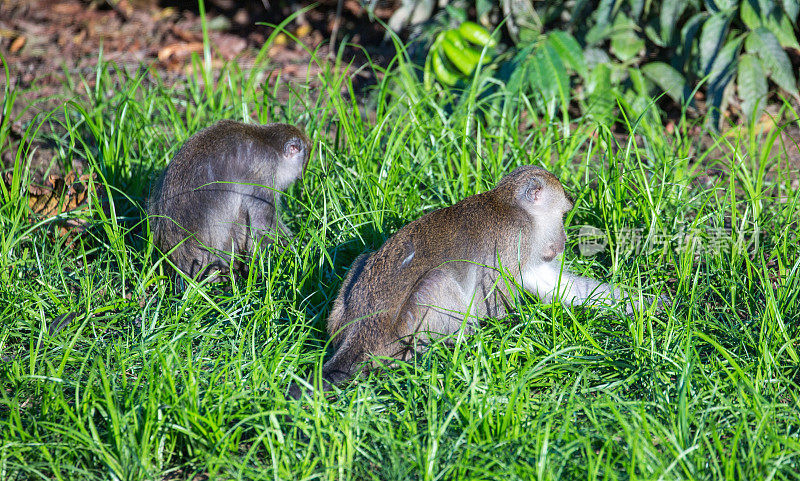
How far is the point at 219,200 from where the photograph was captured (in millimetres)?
4094

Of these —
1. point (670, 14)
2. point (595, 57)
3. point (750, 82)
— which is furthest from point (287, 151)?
point (750, 82)

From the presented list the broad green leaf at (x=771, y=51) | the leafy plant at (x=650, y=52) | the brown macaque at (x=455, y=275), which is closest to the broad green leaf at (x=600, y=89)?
the leafy plant at (x=650, y=52)

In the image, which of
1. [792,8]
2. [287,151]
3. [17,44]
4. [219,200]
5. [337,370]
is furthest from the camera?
[17,44]

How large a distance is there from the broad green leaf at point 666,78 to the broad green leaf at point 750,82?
0.38 m

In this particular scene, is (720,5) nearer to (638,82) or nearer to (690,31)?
(690,31)

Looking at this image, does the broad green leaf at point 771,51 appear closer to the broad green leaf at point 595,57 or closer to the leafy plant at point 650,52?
the leafy plant at point 650,52

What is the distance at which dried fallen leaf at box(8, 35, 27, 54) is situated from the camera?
730 cm

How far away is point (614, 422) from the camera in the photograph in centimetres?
297

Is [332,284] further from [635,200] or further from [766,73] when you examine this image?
[766,73]

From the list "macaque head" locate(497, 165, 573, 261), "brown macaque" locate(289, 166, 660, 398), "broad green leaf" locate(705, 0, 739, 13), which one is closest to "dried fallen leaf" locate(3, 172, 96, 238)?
"brown macaque" locate(289, 166, 660, 398)

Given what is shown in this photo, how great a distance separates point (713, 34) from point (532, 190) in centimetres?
203

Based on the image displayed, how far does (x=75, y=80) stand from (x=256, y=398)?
4.59m

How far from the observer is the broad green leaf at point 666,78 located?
16.6ft

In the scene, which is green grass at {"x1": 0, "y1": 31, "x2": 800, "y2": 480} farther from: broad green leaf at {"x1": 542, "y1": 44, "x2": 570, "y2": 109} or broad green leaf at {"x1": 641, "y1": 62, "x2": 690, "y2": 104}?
broad green leaf at {"x1": 641, "y1": 62, "x2": 690, "y2": 104}
